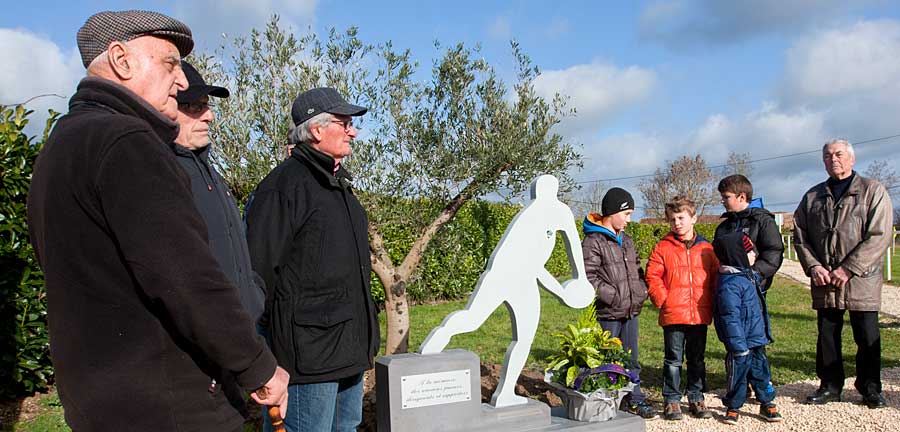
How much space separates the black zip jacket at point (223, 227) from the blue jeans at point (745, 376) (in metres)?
4.40

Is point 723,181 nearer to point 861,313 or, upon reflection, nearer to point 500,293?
point 861,313

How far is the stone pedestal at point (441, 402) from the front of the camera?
155 inches

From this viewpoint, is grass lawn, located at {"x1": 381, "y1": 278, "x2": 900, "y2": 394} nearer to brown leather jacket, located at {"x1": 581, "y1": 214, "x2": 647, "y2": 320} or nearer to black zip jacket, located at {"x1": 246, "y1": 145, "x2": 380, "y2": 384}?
brown leather jacket, located at {"x1": 581, "y1": 214, "x2": 647, "y2": 320}

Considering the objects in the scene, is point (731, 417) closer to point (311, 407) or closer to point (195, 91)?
point (311, 407)

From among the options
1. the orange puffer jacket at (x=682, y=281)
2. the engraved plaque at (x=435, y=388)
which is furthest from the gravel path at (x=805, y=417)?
the engraved plaque at (x=435, y=388)

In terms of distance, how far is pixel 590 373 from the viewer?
4.36 m

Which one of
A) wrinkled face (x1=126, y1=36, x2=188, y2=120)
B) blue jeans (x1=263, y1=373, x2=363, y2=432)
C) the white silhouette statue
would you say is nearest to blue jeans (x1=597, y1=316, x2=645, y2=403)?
the white silhouette statue

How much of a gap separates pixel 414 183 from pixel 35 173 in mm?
5251

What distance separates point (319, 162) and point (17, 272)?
4.13 metres

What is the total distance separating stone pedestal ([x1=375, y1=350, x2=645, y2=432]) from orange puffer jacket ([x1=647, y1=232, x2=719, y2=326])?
1827 millimetres

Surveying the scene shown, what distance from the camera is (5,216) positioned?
19.4 feet

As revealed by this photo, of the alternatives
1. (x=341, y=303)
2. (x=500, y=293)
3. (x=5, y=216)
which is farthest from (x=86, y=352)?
(x=5, y=216)

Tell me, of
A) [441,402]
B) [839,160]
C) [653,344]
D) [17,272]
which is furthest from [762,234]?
[17,272]

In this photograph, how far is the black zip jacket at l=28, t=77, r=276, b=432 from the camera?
1.73m
